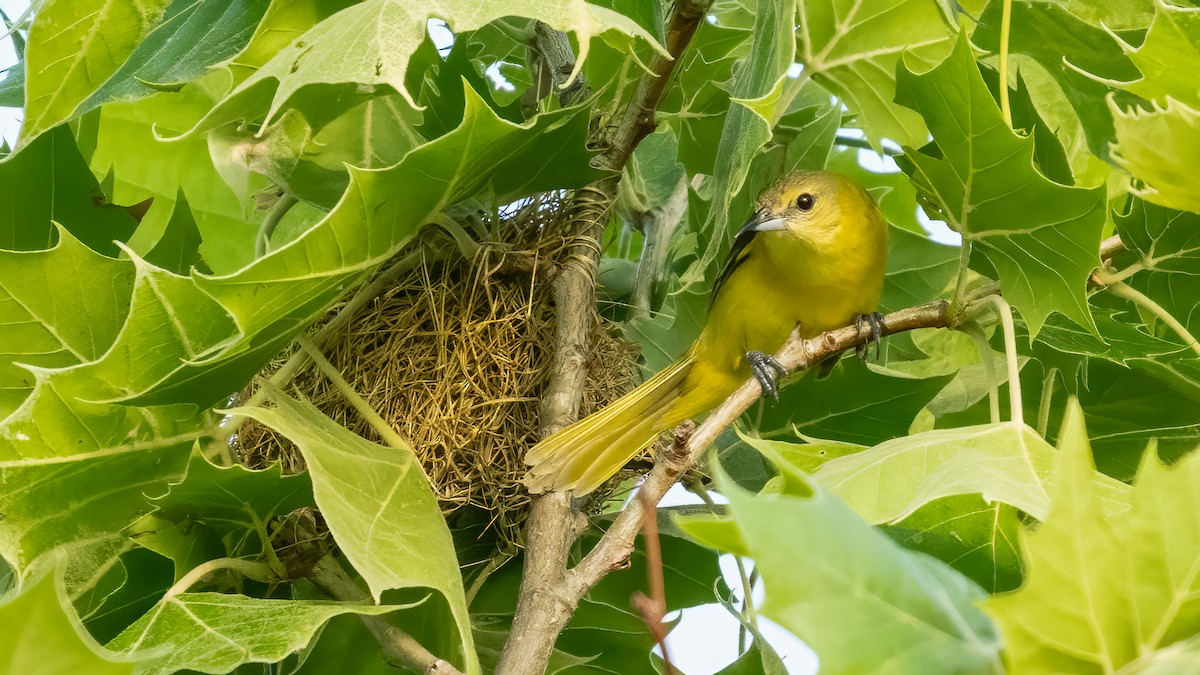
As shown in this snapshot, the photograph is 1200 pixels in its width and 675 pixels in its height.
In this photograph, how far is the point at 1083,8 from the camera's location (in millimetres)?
2045

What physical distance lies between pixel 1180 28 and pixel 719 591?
1.24 metres

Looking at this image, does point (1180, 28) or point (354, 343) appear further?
point (354, 343)

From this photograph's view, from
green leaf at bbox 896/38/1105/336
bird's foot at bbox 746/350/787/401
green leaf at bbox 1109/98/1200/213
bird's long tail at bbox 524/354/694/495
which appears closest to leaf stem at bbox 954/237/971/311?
green leaf at bbox 896/38/1105/336

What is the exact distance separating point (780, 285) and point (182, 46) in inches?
66.6

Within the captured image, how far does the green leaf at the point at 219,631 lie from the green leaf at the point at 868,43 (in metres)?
1.23

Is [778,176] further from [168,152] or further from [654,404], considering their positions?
[168,152]

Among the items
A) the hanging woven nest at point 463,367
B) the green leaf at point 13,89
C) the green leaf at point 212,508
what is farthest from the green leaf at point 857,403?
the green leaf at point 13,89

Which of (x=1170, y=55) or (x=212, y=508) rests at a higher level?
(x=1170, y=55)

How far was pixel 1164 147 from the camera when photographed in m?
1.19

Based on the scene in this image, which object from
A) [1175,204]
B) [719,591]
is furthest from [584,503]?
[1175,204]

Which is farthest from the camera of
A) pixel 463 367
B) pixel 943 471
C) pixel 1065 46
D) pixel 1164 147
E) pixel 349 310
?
pixel 463 367

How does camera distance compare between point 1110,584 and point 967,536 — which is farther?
point 967,536

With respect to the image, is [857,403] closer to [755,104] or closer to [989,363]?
[989,363]

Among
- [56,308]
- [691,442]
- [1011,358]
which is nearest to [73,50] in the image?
[56,308]
